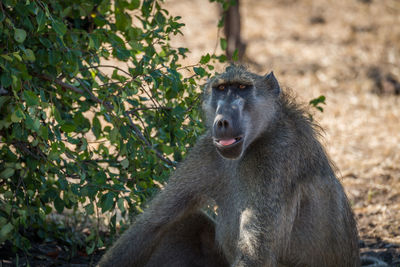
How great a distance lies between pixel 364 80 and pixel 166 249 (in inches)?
246

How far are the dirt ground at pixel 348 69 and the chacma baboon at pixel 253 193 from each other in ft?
2.85

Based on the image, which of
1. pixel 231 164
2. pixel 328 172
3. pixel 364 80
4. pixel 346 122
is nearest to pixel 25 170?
pixel 231 164

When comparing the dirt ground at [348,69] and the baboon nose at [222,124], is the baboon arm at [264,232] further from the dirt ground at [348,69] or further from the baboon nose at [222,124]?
the dirt ground at [348,69]

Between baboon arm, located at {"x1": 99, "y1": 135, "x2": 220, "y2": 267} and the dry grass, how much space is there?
2.07m

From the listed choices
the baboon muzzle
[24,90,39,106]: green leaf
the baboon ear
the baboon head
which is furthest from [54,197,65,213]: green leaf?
the baboon ear

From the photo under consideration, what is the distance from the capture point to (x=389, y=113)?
821 centimetres

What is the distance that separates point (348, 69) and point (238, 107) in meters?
6.82

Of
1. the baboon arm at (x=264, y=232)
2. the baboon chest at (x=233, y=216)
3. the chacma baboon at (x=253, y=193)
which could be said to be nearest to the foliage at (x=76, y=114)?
the chacma baboon at (x=253, y=193)

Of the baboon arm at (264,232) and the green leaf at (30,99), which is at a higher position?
the green leaf at (30,99)

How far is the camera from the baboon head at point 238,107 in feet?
10.3

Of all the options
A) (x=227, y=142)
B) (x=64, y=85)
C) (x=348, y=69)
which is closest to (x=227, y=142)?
(x=227, y=142)

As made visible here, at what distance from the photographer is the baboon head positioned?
123 inches

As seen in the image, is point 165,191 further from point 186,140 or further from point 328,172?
point 328,172

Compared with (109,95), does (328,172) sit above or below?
below
